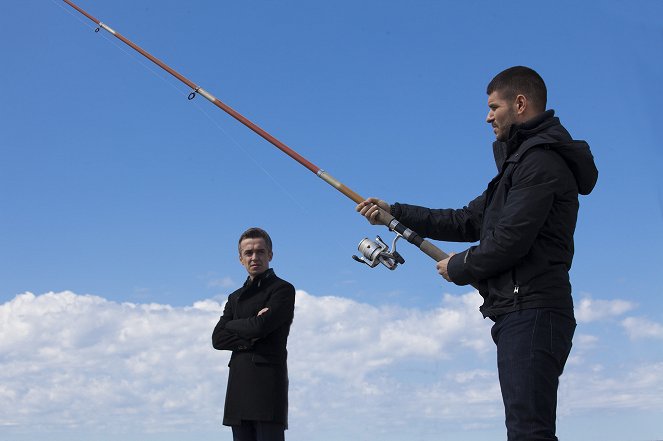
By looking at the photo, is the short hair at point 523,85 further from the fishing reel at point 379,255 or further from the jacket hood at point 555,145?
the fishing reel at point 379,255

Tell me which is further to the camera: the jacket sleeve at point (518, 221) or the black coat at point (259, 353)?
the black coat at point (259, 353)

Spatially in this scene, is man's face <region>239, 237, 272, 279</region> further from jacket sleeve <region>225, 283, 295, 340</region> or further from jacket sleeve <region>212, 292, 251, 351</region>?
jacket sleeve <region>212, 292, 251, 351</region>

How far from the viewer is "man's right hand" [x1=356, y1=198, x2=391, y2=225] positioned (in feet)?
16.8

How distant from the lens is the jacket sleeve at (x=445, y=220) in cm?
488

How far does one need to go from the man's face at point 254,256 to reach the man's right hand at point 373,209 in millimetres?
1685

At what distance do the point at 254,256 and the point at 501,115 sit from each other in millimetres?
3016

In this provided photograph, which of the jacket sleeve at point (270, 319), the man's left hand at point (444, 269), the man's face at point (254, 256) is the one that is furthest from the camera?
the man's face at point (254, 256)

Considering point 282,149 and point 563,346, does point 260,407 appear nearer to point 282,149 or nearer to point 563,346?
point 282,149

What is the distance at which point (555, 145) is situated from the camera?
13.0 ft

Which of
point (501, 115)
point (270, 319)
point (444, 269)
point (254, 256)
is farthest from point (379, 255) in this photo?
point (254, 256)

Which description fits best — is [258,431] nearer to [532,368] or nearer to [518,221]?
[532,368]

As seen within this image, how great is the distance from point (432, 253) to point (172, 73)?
5.06 metres

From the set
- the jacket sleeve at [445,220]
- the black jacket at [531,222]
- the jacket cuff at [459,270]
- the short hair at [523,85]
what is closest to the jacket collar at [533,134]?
the black jacket at [531,222]

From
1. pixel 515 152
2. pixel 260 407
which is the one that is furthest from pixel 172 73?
pixel 515 152
